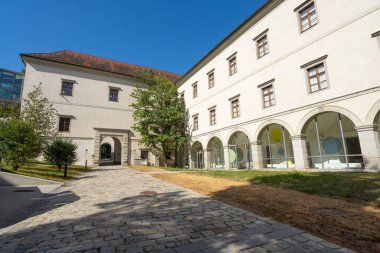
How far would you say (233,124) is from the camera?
18797 millimetres

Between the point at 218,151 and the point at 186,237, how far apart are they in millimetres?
19219

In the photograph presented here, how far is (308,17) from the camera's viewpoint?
13.5 meters

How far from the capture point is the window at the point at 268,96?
15559 millimetres

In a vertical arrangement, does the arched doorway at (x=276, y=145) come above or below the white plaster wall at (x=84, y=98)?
below

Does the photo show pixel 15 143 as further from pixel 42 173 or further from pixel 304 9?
pixel 304 9

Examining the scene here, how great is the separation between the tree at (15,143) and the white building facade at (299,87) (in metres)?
15.4

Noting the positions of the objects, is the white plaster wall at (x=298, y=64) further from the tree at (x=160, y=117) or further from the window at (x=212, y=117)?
the tree at (x=160, y=117)

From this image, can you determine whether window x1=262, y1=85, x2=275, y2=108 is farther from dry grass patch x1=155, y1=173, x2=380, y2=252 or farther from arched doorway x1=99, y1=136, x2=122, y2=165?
arched doorway x1=99, y1=136, x2=122, y2=165

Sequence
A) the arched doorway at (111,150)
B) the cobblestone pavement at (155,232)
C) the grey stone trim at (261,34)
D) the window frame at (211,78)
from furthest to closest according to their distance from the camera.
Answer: the arched doorway at (111,150), the window frame at (211,78), the grey stone trim at (261,34), the cobblestone pavement at (155,232)

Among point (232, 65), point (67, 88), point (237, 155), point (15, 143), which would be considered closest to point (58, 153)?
point (15, 143)

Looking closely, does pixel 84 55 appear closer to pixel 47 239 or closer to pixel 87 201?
pixel 87 201

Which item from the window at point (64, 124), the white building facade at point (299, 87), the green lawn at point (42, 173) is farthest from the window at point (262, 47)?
the window at point (64, 124)

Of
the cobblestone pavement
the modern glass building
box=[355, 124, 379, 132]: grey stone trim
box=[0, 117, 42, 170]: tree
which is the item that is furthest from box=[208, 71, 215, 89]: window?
the modern glass building

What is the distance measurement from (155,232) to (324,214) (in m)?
3.70
